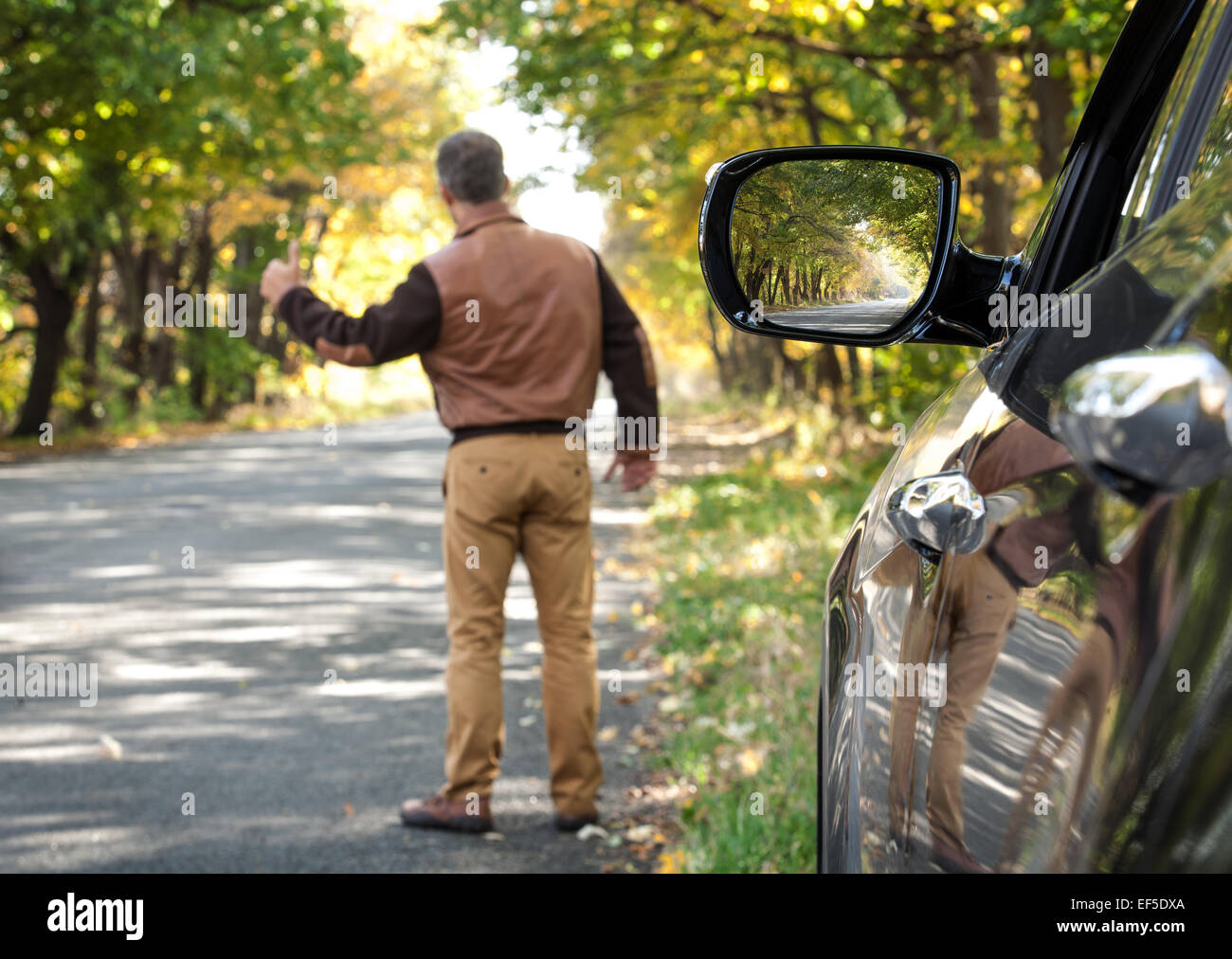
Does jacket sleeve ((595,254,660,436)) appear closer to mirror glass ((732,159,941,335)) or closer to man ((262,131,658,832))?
man ((262,131,658,832))

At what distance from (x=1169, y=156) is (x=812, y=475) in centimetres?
1340

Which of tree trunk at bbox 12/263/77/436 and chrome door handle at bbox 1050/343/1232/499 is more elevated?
tree trunk at bbox 12/263/77/436

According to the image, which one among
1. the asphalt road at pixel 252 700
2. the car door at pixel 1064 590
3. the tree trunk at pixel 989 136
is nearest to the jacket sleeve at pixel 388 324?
the asphalt road at pixel 252 700

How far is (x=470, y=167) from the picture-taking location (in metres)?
Answer: 4.27

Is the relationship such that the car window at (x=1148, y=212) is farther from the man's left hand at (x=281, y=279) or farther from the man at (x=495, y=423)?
the man's left hand at (x=281, y=279)

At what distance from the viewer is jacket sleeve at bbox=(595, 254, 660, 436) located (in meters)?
4.52

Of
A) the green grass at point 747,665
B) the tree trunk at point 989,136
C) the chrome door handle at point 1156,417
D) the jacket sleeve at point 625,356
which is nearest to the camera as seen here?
the chrome door handle at point 1156,417

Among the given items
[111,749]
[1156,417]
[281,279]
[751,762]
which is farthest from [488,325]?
[1156,417]

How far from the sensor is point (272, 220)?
32031mm

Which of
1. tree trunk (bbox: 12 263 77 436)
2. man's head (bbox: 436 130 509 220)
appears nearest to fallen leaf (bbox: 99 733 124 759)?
man's head (bbox: 436 130 509 220)

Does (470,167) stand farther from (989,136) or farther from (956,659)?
(989,136)

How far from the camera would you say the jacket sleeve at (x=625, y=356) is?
4.52 metres
